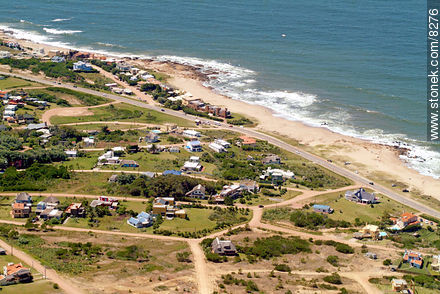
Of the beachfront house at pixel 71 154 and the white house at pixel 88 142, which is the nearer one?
the beachfront house at pixel 71 154

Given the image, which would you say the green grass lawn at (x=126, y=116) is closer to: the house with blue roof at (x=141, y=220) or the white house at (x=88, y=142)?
the white house at (x=88, y=142)

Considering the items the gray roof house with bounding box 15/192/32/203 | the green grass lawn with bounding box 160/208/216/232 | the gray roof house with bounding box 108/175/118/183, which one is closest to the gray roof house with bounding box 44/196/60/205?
the gray roof house with bounding box 15/192/32/203

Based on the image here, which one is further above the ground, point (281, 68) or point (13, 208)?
point (281, 68)

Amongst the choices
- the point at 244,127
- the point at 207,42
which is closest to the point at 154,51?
the point at 207,42

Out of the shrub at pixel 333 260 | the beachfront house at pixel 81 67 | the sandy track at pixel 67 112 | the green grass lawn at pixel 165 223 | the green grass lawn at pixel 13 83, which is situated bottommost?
the green grass lawn at pixel 165 223

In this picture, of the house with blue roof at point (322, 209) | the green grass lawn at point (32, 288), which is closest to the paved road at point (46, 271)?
the green grass lawn at point (32, 288)

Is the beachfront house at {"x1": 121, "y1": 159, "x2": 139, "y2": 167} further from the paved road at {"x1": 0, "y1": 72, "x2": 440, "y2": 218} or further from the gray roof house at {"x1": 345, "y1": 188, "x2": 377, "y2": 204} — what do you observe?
the gray roof house at {"x1": 345, "y1": 188, "x2": 377, "y2": 204}

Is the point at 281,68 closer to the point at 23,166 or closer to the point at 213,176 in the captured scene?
the point at 213,176
